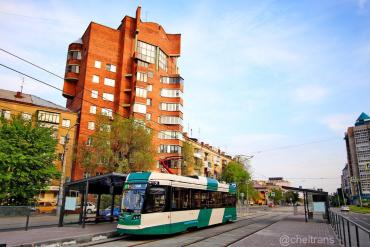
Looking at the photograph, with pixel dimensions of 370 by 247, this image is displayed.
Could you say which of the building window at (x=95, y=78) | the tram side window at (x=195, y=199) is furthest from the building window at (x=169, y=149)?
the tram side window at (x=195, y=199)

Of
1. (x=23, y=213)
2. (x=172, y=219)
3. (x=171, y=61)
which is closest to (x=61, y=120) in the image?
(x=171, y=61)

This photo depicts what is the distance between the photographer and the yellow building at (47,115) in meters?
45.9

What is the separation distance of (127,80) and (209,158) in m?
36.7

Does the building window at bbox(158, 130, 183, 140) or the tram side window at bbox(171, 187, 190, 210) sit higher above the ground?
the building window at bbox(158, 130, 183, 140)

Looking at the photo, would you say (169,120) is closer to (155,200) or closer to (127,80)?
(127,80)

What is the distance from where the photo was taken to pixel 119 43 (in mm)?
61188

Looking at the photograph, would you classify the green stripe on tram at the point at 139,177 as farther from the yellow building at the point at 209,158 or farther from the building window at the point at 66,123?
the yellow building at the point at 209,158

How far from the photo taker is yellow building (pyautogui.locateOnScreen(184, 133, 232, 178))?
249 feet

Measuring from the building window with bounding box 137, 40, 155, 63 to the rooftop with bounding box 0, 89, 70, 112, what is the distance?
18126 mm

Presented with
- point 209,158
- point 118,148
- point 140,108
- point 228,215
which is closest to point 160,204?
point 228,215

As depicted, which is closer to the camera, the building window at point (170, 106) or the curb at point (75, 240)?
the curb at point (75, 240)

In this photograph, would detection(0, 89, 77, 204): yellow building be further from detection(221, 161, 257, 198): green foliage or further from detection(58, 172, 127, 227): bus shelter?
detection(221, 161, 257, 198): green foliage

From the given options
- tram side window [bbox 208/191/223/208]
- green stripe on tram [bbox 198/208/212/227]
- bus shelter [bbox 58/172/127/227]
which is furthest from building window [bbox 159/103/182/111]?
green stripe on tram [bbox 198/208/212/227]

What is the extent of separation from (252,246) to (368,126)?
12379 centimetres
